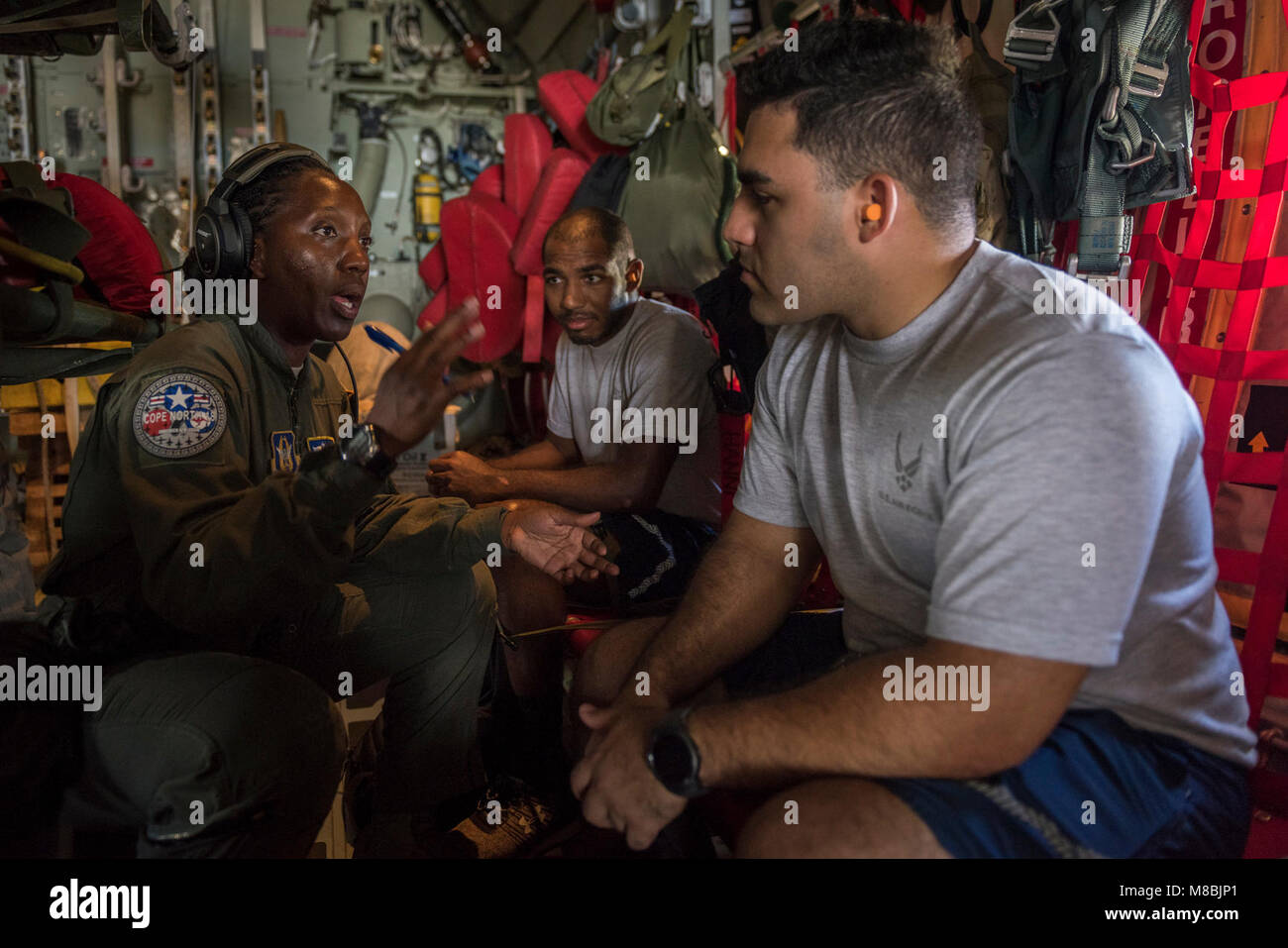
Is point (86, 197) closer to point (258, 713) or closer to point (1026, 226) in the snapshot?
point (258, 713)

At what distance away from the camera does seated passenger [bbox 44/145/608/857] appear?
1.44m

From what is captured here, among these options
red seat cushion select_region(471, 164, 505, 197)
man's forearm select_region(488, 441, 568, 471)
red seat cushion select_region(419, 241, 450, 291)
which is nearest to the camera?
man's forearm select_region(488, 441, 568, 471)

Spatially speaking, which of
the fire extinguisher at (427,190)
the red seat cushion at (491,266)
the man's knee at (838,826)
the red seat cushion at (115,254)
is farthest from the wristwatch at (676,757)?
the fire extinguisher at (427,190)

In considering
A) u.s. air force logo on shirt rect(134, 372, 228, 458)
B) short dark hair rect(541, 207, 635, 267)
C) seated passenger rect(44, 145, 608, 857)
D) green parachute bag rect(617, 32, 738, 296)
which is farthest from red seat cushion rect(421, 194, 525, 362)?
u.s. air force logo on shirt rect(134, 372, 228, 458)

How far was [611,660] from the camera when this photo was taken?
1795mm

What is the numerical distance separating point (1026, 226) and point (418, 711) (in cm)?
219

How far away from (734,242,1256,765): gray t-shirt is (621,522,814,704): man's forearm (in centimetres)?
15

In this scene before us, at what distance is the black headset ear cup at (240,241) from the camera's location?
188 cm

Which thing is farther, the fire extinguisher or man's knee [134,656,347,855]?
the fire extinguisher

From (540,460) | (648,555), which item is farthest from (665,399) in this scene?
(540,460)

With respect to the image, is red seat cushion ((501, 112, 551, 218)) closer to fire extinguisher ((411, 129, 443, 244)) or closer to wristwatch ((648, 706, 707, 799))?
fire extinguisher ((411, 129, 443, 244))

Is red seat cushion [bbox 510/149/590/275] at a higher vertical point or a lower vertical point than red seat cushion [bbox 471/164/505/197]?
lower

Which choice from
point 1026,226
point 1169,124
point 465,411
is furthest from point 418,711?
point 465,411

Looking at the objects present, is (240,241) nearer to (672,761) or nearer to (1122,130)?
(672,761)
